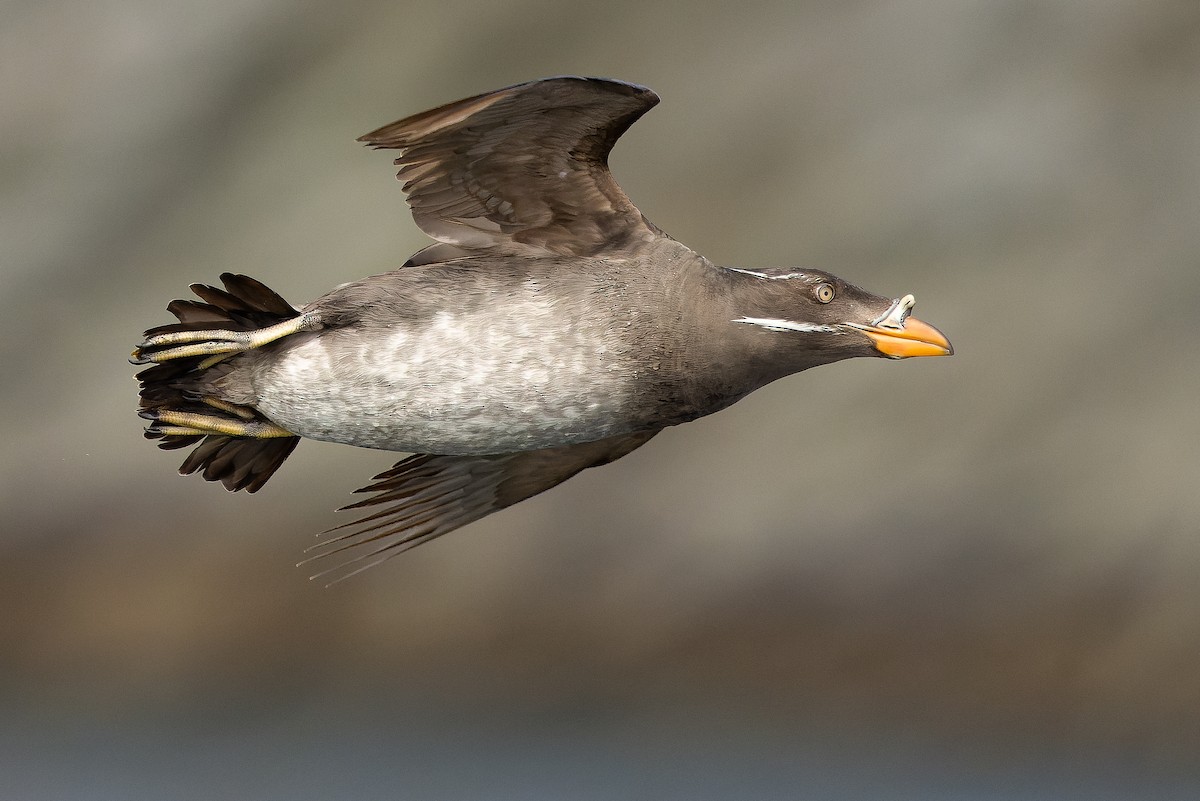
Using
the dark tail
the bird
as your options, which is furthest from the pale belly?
the dark tail

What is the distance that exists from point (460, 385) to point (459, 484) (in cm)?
100

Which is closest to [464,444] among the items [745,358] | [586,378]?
[586,378]

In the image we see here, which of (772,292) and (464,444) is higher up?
(772,292)

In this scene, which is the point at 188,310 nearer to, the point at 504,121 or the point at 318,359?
the point at 318,359

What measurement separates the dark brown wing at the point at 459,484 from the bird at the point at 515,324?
1.65ft

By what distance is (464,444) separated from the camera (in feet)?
18.2

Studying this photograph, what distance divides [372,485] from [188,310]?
0.97 m

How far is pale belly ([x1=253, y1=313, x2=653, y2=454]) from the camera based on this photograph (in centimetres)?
537

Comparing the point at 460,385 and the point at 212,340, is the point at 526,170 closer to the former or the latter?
the point at 460,385

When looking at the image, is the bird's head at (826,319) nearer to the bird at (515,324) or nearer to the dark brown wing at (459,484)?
the bird at (515,324)

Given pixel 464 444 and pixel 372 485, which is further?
pixel 372 485

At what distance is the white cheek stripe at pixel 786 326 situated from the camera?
541cm

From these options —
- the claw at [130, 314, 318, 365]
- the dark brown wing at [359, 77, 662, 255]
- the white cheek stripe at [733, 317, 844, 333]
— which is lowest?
the claw at [130, 314, 318, 365]

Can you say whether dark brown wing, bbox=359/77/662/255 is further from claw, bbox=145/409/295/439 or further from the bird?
claw, bbox=145/409/295/439
